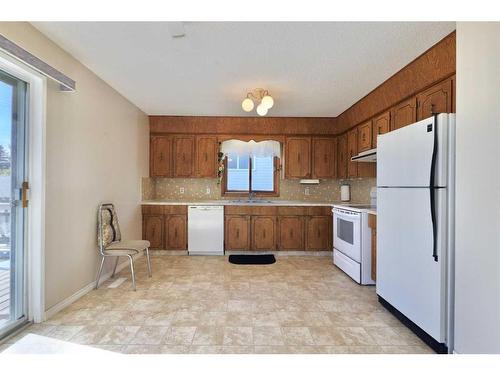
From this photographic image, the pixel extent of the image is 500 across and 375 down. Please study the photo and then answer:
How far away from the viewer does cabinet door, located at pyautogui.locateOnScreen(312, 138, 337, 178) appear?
4.54 metres

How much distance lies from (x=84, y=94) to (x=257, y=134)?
8.45ft

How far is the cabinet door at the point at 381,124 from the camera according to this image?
9.95 ft

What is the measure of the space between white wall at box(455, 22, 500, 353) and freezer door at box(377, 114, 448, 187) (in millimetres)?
103

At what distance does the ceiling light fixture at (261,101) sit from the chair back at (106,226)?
77.7 inches

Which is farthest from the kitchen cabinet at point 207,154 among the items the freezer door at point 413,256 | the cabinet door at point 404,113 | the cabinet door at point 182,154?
the freezer door at point 413,256

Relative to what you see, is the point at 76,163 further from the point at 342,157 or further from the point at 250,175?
the point at 342,157

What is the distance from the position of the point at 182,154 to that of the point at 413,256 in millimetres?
3655

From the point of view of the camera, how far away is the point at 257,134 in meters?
4.50

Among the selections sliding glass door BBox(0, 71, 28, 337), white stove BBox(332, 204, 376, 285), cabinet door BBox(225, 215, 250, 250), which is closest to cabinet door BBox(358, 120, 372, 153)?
white stove BBox(332, 204, 376, 285)

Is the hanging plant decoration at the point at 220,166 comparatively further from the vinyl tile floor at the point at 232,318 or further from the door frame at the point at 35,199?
the door frame at the point at 35,199

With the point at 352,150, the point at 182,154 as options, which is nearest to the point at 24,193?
the point at 182,154

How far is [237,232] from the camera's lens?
4.28m

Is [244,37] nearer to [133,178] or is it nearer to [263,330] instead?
[263,330]

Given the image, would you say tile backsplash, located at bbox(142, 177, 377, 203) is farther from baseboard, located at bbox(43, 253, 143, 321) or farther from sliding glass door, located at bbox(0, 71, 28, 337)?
sliding glass door, located at bbox(0, 71, 28, 337)
